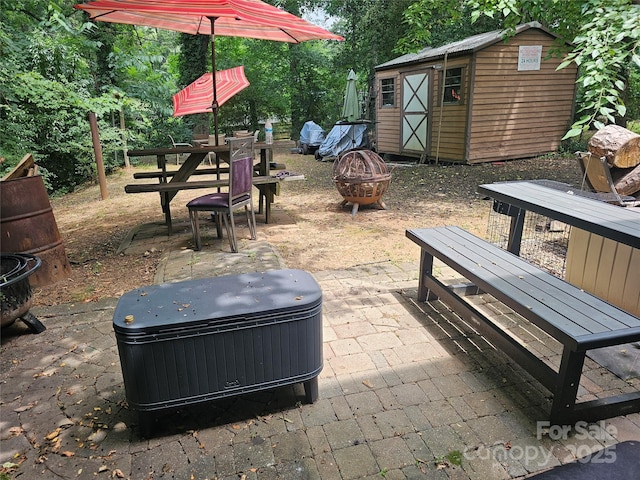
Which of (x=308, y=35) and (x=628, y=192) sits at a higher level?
(x=308, y=35)

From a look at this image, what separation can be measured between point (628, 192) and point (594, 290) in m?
2.28

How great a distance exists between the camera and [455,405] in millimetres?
2145

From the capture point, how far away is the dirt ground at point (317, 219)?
415 centimetres

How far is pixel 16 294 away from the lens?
276 centimetres

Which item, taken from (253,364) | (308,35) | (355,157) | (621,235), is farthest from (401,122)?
(253,364)

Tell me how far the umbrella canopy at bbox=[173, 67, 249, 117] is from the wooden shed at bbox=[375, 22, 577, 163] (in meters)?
4.58

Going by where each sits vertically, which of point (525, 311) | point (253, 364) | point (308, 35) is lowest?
point (253, 364)

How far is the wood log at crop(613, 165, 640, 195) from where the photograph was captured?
463cm

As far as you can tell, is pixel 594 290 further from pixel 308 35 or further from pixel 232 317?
pixel 308 35

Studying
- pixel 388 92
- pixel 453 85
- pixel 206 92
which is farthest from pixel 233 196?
pixel 388 92

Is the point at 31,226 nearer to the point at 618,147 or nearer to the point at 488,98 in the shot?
the point at 618,147

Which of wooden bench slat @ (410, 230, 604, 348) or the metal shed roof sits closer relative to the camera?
wooden bench slat @ (410, 230, 604, 348)

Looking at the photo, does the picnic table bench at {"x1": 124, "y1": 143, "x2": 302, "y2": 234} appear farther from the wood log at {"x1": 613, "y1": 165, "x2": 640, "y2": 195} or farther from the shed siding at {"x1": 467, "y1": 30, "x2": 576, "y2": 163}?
the shed siding at {"x1": 467, "y1": 30, "x2": 576, "y2": 163}

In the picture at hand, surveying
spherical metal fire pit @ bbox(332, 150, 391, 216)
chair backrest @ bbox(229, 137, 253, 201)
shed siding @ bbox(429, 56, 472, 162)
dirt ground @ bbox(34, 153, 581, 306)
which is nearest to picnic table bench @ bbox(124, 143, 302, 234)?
chair backrest @ bbox(229, 137, 253, 201)
